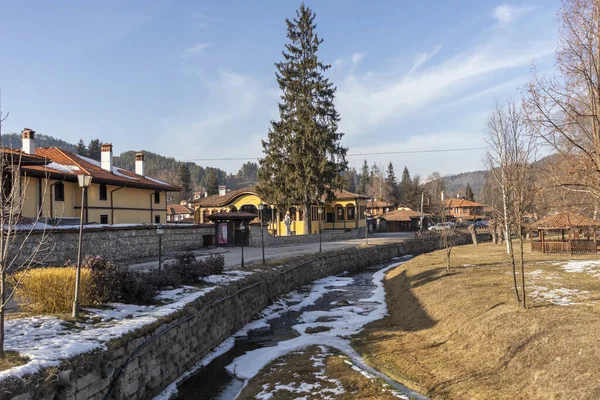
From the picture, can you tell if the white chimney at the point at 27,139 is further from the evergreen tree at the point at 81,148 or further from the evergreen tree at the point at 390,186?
the evergreen tree at the point at 390,186

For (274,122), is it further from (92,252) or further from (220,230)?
(92,252)

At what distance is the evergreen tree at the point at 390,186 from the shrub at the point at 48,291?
3496 inches

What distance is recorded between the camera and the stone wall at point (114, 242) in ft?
55.5

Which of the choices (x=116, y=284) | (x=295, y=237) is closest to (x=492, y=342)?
(x=116, y=284)

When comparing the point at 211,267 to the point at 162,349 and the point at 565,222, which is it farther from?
the point at 565,222

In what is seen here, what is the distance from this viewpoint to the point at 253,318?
665 inches

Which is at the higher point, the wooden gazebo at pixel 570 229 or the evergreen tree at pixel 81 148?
the evergreen tree at pixel 81 148

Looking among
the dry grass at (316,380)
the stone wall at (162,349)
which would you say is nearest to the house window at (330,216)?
the stone wall at (162,349)

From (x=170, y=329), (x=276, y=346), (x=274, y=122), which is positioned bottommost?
(x=276, y=346)

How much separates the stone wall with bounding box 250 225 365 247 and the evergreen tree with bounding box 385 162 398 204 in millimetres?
48615

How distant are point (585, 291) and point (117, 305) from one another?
13962mm

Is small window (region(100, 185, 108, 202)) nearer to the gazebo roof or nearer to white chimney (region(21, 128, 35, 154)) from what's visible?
white chimney (region(21, 128, 35, 154))

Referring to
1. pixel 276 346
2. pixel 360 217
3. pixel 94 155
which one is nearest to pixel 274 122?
pixel 360 217

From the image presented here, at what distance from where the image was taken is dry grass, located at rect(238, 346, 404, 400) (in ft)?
29.1
